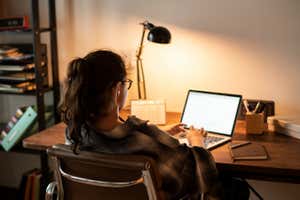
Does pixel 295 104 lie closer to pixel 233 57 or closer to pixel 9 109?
pixel 233 57

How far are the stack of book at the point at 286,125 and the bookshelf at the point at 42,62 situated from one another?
4.03ft

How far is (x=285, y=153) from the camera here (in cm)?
165

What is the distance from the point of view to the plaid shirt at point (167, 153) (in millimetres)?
1283

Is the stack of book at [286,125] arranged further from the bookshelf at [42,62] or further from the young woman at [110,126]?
the bookshelf at [42,62]

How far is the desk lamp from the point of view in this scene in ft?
6.36

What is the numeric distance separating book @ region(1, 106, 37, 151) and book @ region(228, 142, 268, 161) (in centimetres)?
117

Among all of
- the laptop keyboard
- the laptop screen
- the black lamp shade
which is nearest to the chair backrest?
the laptop keyboard

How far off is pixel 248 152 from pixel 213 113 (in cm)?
37

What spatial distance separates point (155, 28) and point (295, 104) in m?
0.81

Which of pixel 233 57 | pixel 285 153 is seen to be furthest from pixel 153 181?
pixel 233 57

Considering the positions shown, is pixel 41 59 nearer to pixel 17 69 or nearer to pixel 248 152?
pixel 17 69

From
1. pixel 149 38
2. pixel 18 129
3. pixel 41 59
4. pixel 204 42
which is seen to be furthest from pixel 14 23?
pixel 204 42

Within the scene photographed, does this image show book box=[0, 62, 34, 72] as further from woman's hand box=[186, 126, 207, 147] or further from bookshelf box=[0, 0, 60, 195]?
woman's hand box=[186, 126, 207, 147]

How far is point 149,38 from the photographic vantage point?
1.96 metres
